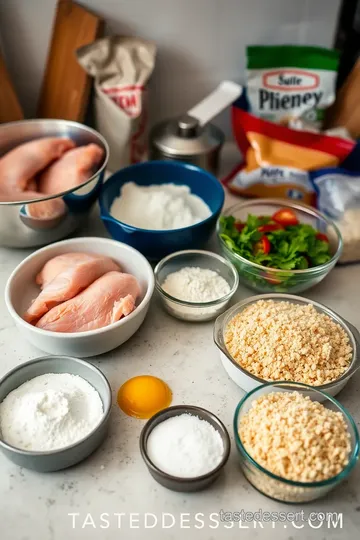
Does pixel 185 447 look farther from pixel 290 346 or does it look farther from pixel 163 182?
pixel 163 182

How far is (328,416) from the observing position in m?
0.85

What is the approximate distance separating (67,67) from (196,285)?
2.30ft

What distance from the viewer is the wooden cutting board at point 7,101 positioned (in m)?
1.38

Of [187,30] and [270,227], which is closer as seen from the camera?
[270,227]

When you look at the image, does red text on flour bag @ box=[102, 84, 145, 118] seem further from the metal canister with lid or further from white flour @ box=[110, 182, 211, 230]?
white flour @ box=[110, 182, 211, 230]

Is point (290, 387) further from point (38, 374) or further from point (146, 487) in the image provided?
point (38, 374)

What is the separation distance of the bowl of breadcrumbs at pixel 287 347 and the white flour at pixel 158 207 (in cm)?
30

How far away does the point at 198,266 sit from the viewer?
1215 millimetres

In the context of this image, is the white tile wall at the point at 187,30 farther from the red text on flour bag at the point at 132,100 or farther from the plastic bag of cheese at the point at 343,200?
the plastic bag of cheese at the point at 343,200

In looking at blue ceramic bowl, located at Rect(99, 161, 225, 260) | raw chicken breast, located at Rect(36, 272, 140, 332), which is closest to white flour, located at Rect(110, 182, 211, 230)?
blue ceramic bowl, located at Rect(99, 161, 225, 260)

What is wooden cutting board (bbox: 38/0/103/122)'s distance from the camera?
1358 mm

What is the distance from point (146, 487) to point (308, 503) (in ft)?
0.81

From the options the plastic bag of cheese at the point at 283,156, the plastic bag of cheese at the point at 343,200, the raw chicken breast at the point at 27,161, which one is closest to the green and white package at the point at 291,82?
the plastic bag of cheese at the point at 283,156

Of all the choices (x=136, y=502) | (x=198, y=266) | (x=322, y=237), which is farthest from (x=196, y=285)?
(x=136, y=502)
